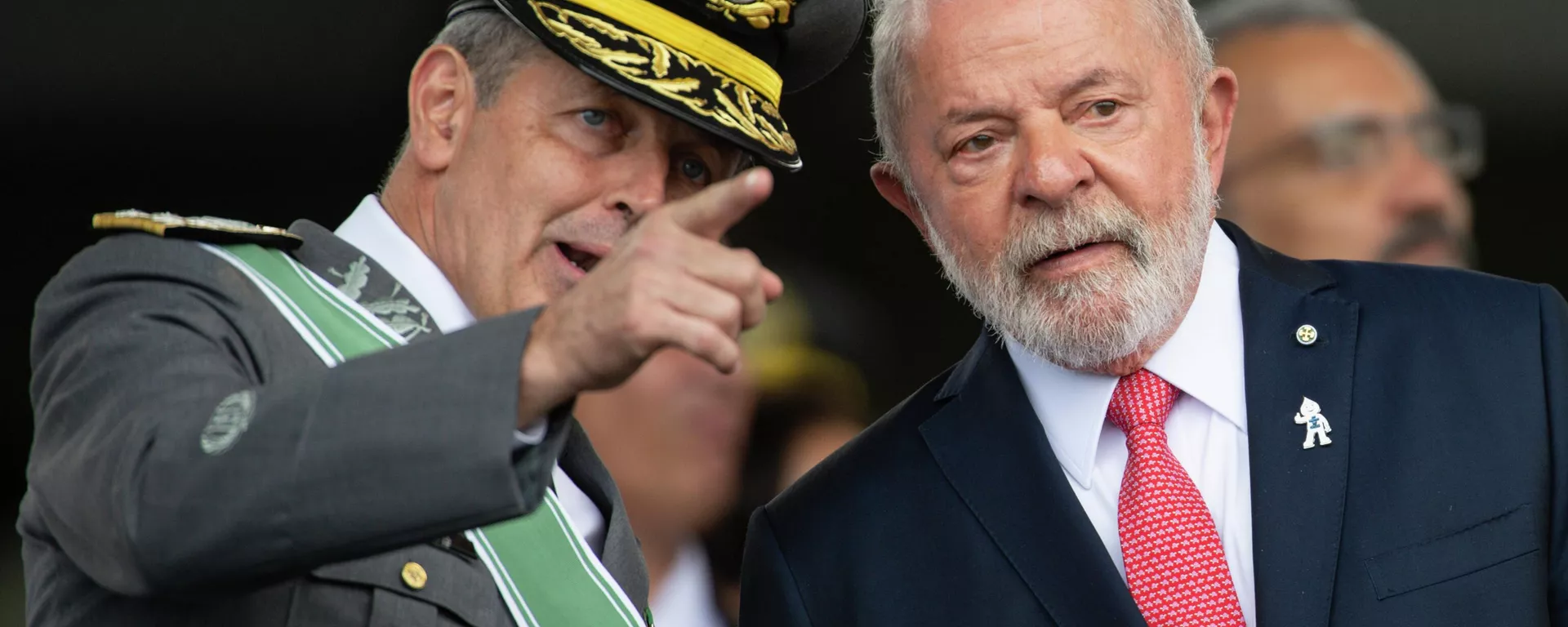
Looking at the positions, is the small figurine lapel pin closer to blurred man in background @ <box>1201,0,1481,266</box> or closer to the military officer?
the military officer

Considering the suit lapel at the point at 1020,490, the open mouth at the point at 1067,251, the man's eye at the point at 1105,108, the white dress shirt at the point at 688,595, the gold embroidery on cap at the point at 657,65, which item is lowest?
the white dress shirt at the point at 688,595

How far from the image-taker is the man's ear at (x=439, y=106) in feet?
6.93

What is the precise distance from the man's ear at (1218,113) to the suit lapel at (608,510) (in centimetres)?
100

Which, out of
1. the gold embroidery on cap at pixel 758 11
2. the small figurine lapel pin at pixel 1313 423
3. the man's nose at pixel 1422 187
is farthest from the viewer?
the man's nose at pixel 1422 187

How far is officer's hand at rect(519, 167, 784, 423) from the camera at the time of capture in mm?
1361

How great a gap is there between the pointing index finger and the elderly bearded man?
0.92 meters

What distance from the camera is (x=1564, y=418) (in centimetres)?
220

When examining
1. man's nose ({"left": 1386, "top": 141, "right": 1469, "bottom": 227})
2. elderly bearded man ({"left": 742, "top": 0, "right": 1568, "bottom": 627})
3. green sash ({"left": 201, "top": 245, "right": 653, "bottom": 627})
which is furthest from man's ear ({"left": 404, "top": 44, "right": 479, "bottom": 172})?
man's nose ({"left": 1386, "top": 141, "right": 1469, "bottom": 227})

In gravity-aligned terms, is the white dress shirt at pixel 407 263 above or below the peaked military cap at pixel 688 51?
below

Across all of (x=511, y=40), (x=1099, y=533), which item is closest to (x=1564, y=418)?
(x=1099, y=533)

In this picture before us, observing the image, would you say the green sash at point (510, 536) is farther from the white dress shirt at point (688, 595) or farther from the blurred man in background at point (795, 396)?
the blurred man in background at point (795, 396)

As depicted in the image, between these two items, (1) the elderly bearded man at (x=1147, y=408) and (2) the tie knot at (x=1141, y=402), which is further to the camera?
(2) the tie knot at (x=1141, y=402)

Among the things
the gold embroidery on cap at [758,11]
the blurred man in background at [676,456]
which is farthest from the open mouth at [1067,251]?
the blurred man in background at [676,456]

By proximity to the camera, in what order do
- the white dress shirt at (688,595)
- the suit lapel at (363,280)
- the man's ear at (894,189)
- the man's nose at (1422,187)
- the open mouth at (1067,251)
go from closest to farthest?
the suit lapel at (363,280), the open mouth at (1067,251), the man's ear at (894,189), the white dress shirt at (688,595), the man's nose at (1422,187)
